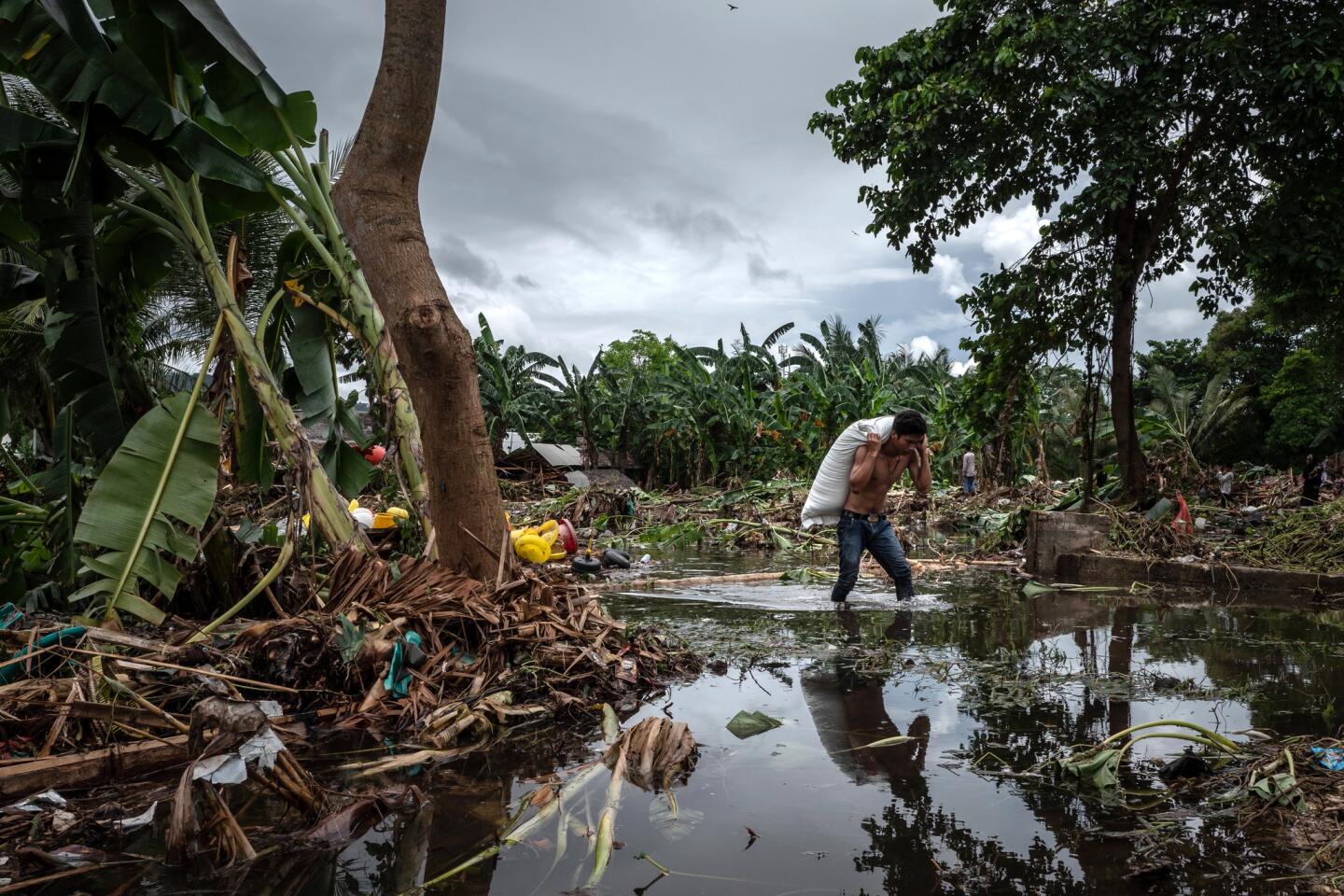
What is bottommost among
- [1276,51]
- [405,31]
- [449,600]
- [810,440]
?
[449,600]

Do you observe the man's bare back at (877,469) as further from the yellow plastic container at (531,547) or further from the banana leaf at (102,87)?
the banana leaf at (102,87)

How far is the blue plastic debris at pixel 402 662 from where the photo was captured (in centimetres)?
400

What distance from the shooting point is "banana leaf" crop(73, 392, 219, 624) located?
4203 millimetres

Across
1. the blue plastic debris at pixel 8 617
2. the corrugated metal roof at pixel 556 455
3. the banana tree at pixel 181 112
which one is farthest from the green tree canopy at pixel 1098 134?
the corrugated metal roof at pixel 556 455

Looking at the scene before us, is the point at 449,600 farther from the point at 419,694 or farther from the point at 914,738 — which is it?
the point at 914,738

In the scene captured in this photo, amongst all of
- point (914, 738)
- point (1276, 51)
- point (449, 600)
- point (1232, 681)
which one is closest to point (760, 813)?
point (914, 738)

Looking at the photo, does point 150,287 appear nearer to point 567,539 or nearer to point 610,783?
point 567,539

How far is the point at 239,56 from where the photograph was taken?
15.7 ft

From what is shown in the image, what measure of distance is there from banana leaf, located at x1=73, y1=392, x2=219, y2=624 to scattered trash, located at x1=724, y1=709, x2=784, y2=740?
281cm

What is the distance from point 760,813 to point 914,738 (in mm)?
1043

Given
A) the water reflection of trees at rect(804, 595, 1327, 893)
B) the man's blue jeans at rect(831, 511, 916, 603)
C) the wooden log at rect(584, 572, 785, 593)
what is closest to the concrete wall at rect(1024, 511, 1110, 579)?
the water reflection of trees at rect(804, 595, 1327, 893)

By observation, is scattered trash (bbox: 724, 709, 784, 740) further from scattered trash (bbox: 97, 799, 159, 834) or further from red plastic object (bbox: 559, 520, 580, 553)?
red plastic object (bbox: 559, 520, 580, 553)

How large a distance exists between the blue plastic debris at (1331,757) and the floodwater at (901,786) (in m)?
0.52

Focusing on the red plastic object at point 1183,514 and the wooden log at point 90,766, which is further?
the red plastic object at point 1183,514
